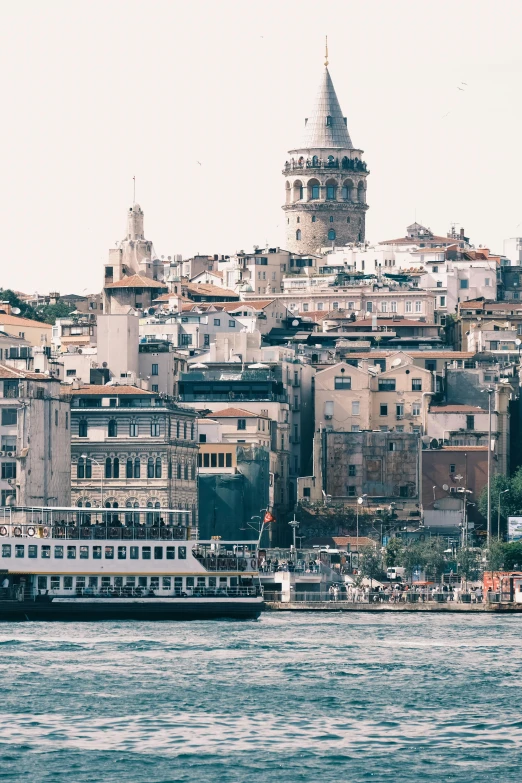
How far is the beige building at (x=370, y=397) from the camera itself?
137000mm

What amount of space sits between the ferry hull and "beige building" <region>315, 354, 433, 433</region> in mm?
46400

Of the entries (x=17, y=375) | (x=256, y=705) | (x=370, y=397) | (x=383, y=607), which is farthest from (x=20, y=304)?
(x=256, y=705)

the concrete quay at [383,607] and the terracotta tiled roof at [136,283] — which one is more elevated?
the terracotta tiled roof at [136,283]

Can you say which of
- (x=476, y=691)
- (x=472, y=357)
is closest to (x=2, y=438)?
(x=472, y=357)

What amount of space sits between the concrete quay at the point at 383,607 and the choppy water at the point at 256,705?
51.1ft

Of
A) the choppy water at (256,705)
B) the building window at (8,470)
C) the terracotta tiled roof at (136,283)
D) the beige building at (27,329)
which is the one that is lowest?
the choppy water at (256,705)

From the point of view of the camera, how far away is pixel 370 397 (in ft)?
452

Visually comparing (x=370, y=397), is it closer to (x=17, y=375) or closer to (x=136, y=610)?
(x=17, y=375)

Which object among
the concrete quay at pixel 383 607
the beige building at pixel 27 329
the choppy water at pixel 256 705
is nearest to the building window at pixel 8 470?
the concrete quay at pixel 383 607

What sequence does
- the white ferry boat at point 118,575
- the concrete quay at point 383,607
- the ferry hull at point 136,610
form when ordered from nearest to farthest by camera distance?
the ferry hull at point 136,610 < the white ferry boat at point 118,575 < the concrete quay at point 383,607

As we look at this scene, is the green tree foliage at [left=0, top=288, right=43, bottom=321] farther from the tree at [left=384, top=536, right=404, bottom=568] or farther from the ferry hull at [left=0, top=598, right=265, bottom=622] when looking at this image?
the ferry hull at [left=0, top=598, right=265, bottom=622]

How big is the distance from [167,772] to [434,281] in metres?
127

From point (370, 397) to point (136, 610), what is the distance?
49.4 metres

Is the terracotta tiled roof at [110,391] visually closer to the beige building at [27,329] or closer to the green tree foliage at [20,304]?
the beige building at [27,329]
